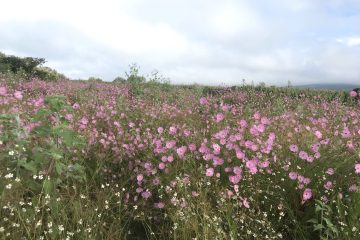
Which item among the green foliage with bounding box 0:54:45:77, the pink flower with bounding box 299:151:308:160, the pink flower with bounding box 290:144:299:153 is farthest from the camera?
the green foliage with bounding box 0:54:45:77

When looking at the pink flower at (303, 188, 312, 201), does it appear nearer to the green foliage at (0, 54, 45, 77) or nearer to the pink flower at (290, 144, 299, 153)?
the pink flower at (290, 144, 299, 153)

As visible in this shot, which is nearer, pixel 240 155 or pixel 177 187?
pixel 177 187

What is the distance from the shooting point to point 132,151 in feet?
15.8

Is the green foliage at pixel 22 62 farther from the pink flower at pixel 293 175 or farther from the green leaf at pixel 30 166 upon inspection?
the pink flower at pixel 293 175

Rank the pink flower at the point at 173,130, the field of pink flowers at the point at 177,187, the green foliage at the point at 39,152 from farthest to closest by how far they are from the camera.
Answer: the pink flower at the point at 173,130 < the green foliage at the point at 39,152 < the field of pink flowers at the point at 177,187

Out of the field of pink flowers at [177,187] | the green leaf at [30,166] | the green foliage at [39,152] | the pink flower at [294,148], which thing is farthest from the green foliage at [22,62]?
the pink flower at [294,148]

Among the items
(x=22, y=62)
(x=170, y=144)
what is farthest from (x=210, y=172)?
(x=22, y=62)

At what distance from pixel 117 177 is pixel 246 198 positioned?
161 centimetres

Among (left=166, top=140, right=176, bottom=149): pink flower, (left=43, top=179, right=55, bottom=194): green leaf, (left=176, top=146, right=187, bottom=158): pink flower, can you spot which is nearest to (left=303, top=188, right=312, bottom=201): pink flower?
(left=176, top=146, right=187, bottom=158): pink flower

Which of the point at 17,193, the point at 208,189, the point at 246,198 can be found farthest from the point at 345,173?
the point at 17,193

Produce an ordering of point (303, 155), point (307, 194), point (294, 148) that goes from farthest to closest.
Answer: point (294, 148)
point (303, 155)
point (307, 194)

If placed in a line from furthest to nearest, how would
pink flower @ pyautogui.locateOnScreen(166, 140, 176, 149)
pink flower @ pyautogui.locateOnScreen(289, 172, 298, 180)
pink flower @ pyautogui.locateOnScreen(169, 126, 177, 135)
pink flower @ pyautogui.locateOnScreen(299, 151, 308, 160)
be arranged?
pink flower @ pyautogui.locateOnScreen(169, 126, 177, 135) → pink flower @ pyautogui.locateOnScreen(166, 140, 176, 149) → pink flower @ pyautogui.locateOnScreen(299, 151, 308, 160) → pink flower @ pyautogui.locateOnScreen(289, 172, 298, 180)

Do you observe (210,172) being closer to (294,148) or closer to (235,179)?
(235,179)

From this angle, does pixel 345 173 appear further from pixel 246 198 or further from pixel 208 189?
pixel 208 189
